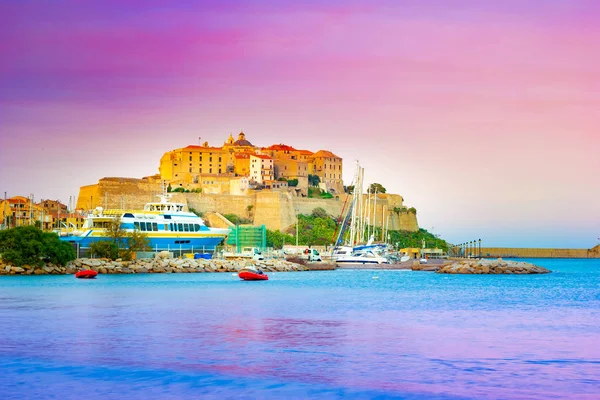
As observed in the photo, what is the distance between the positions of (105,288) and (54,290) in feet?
8.66

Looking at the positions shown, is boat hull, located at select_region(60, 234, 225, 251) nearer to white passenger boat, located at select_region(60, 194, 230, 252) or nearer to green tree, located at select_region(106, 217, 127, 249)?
white passenger boat, located at select_region(60, 194, 230, 252)

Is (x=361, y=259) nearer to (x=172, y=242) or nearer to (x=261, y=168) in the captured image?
(x=172, y=242)

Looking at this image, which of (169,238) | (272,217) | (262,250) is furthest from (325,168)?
(169,238)

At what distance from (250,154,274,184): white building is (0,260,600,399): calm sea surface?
62077mm

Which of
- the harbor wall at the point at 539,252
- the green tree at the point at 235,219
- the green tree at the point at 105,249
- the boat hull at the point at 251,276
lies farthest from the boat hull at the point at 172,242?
the harbor wall at the point at 539,252

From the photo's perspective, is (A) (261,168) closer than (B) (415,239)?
No

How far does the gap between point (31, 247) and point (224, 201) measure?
115ft

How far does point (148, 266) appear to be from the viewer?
53.0 meters

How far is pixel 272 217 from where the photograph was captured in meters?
79.9

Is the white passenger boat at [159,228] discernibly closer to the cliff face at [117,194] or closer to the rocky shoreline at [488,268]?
the cliff face at [117,194]

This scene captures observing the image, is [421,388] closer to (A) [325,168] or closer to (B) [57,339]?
(B) [57,339]

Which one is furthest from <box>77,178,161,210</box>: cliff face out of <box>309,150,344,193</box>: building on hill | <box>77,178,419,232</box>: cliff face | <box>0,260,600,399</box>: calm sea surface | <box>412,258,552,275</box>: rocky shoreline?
<box>0,260,600,399</box>: calm sea surface

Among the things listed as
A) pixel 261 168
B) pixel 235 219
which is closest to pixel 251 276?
pixel 235 219

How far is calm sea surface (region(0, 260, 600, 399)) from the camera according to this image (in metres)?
12.3
